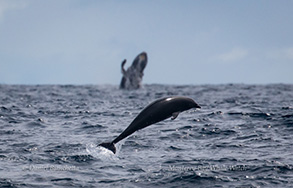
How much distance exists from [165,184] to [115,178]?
1246mm

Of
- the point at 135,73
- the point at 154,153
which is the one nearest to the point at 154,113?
the point at 154,153

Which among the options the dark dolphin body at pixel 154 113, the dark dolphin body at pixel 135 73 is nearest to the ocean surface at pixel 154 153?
the dark dolphin body at pixel 154 113

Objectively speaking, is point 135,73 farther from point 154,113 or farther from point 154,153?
point 154,113

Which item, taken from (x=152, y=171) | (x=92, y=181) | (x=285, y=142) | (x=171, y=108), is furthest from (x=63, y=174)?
(x=285, y=142)

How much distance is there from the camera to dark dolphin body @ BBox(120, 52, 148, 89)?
5253 cm

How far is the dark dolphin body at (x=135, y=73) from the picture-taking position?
52531 mm

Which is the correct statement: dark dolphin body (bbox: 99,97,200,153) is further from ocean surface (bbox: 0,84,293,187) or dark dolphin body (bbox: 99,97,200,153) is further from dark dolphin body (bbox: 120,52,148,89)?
dark dolphin body (bbox: 120,52,148,89)

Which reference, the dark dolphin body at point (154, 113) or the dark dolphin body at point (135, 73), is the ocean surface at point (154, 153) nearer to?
→ the dark dolphin body at point (154, 113)

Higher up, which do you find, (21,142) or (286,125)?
(286,125)

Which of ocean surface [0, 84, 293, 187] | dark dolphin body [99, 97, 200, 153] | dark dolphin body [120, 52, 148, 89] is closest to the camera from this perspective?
ocean surface [0, 84, 293, 187]

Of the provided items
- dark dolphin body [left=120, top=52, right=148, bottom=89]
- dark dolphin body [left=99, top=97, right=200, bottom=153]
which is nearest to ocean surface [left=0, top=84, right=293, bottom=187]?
dark dolphin body [left=99, top=97, right=200, bottom=153]

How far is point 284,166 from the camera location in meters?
11.3

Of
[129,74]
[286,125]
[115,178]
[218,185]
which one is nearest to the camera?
[218,185]

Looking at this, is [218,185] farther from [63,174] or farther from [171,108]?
[63,174]
